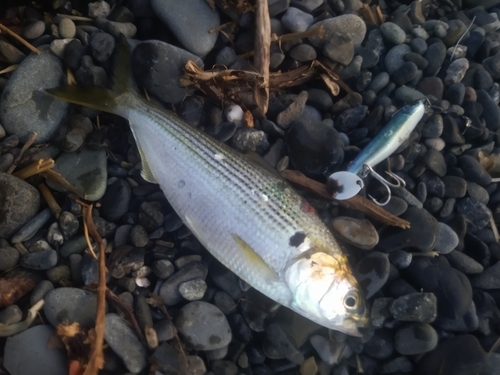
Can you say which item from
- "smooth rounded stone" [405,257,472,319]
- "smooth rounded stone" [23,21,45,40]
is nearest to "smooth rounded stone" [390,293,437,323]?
"smooth rounded stone" [405,257,472,319]

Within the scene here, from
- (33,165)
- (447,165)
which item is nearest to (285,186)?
(447,165)

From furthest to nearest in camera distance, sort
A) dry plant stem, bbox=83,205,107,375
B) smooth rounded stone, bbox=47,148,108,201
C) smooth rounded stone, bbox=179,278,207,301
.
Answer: smooth rounded stone, bbox=47,148,108,201 → smooth rounded stone, bbox=179,278,207,301 → dry plant stem, bbox=83,205,107,375

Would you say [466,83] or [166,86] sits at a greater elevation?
[466,83]

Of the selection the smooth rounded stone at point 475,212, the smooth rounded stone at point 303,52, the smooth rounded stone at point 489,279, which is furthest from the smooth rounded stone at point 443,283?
the smooth rounded stone at point 303,52

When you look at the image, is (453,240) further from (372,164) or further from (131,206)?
(131,206)

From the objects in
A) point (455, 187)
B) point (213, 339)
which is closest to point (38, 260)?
point (213, 339)

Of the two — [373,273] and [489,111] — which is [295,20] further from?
[373,273]

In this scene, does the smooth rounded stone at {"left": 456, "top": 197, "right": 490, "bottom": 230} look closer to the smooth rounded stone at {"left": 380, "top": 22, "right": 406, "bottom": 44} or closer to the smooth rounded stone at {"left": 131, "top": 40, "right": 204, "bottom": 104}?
the smooth rounded stone at {"left": 380, "top": 22, "right": 406, "bottom": 44}
